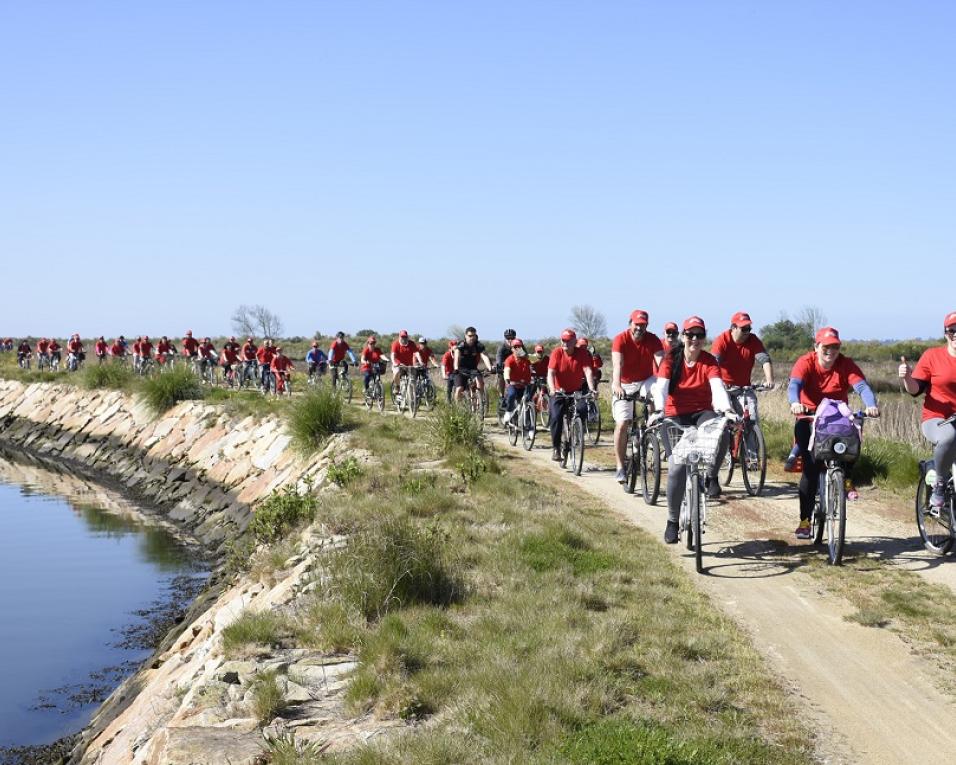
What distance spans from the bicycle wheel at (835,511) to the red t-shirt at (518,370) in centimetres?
1019

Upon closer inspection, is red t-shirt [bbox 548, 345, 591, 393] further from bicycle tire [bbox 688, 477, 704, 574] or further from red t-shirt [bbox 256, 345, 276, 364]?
red t-shirt [bbox 256, 345, 276, 364]

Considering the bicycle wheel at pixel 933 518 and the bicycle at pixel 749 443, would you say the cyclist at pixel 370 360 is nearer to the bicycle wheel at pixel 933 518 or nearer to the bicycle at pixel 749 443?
the bicycle at pixel 749 443

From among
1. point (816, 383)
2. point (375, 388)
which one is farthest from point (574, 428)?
point (375, 388)

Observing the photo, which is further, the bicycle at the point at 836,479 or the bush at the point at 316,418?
the bush at the point at 316,418

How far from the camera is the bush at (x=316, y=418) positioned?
22016 mm

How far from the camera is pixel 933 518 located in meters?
11.0

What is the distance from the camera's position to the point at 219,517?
24.0 m

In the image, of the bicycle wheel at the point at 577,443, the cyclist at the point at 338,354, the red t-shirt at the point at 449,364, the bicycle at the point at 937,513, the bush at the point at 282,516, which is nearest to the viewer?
the bicycle at the point at 937,513

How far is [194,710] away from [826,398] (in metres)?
6.55

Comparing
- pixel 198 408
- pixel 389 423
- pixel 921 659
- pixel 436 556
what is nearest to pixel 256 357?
pixel 198 408

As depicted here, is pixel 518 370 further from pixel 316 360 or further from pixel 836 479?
pixel 316 360

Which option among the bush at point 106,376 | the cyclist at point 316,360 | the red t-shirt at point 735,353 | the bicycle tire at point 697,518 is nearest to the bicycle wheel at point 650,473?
the red t-shirt at point 735,353

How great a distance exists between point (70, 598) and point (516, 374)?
9321mm

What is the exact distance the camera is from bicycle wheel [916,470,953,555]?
33.0ft
